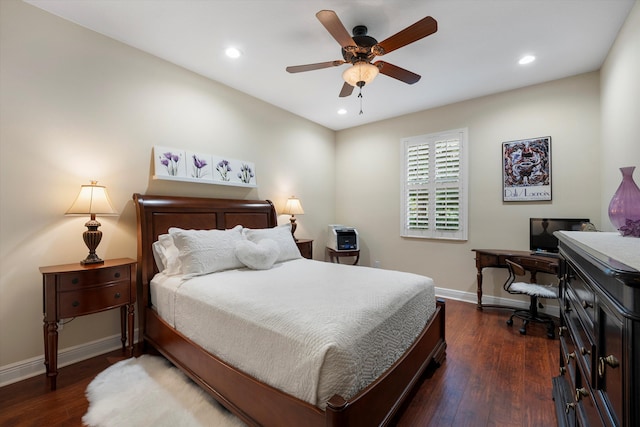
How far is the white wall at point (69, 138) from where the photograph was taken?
2.11m

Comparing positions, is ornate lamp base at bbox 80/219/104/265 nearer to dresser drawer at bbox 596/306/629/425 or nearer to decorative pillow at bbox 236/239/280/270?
decorative pillow at bbox 236/239/280/270

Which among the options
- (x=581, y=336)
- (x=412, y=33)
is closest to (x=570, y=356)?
(x=581, y=336)

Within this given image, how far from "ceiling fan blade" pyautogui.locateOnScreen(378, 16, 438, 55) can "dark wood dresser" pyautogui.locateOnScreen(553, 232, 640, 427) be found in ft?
5.05

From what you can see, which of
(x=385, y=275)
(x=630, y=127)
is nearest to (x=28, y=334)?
(x=385, y=275)

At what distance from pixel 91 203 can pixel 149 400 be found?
1531mm

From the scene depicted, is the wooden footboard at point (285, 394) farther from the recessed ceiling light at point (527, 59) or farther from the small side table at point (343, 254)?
the recessed ceiling light at point (527, 59)

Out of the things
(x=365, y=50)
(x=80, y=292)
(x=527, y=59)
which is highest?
(x=527, y=59)

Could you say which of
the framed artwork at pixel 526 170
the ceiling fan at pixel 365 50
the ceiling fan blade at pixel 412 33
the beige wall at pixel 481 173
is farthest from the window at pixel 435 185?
the ceiling fan blade at pixel 412 33

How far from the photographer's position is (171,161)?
9.71ft

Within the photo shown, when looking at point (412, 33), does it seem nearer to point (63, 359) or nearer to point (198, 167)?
point (198, 167)

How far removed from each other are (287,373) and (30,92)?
2837mm

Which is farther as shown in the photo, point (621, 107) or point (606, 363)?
point (621, 107)

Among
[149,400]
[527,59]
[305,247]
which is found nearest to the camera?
[149,400]

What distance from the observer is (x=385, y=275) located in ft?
7.65
